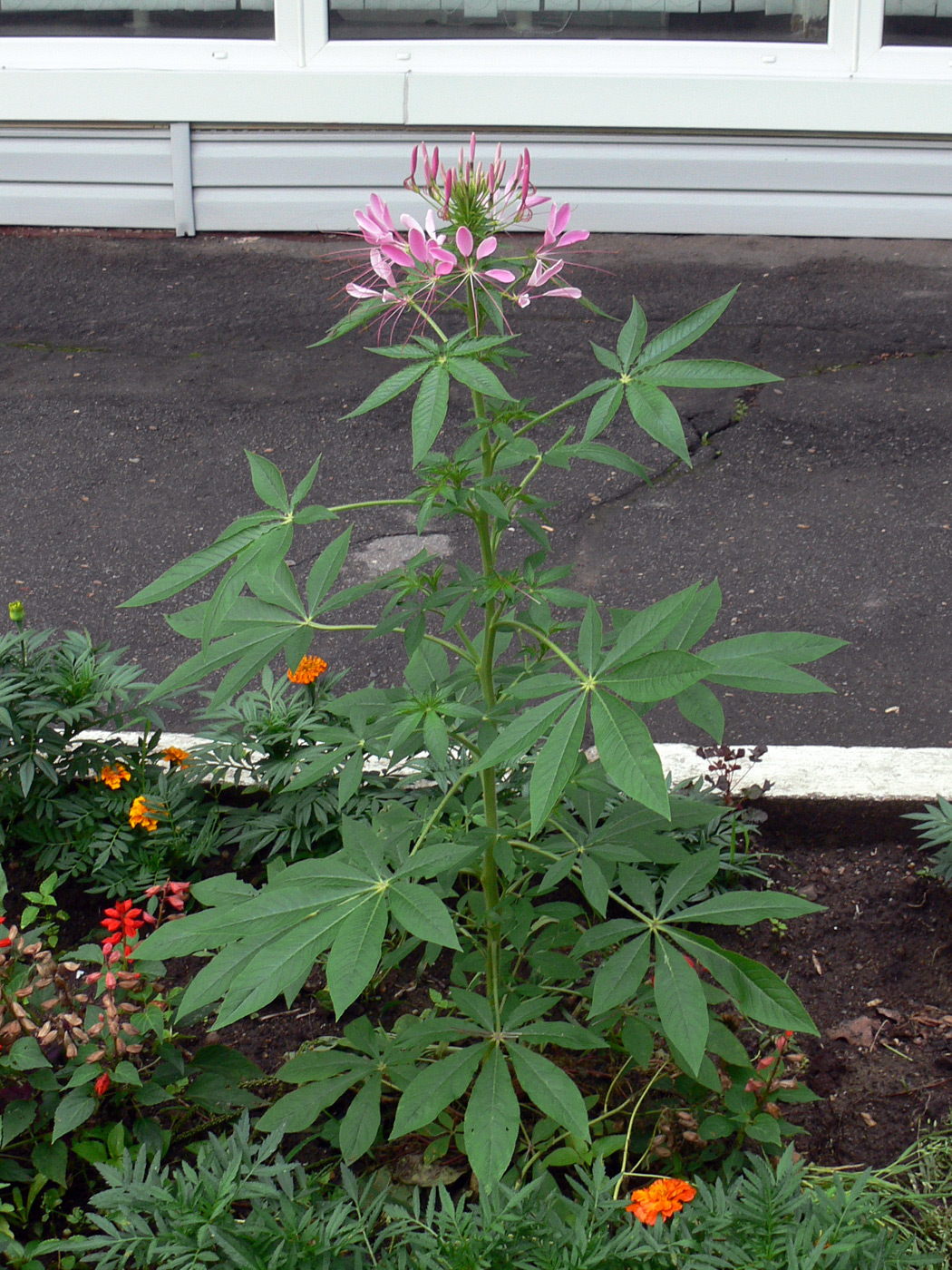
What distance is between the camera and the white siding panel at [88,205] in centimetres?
640

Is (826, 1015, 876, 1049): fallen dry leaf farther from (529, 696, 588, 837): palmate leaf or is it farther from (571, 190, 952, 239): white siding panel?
(571, 190, 952, 239): white siding panel

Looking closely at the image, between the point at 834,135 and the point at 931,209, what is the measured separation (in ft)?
2.13

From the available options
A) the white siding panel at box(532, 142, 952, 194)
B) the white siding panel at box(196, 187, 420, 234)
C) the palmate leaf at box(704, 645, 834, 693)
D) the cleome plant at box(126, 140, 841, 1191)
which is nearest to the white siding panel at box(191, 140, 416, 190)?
the white siding panel at box(196, 187, 420, 234)

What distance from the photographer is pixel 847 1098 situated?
2070 millimetres

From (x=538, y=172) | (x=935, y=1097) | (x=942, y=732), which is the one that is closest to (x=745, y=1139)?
(x=935, y=1097)

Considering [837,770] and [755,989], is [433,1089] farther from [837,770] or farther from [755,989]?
[837,770]

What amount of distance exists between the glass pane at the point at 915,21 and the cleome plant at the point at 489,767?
5.29 m

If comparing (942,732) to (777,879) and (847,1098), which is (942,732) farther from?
(847,1098)

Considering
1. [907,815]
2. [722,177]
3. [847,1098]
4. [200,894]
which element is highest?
[722,177]

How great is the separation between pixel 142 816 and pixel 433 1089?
1.01m

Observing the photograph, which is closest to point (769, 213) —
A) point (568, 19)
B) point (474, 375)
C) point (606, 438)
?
point (568, 19)

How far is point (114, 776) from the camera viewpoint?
2.50 meters

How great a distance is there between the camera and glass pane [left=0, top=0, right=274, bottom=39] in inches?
241

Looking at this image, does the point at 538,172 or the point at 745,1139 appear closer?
the point at 745,1139
